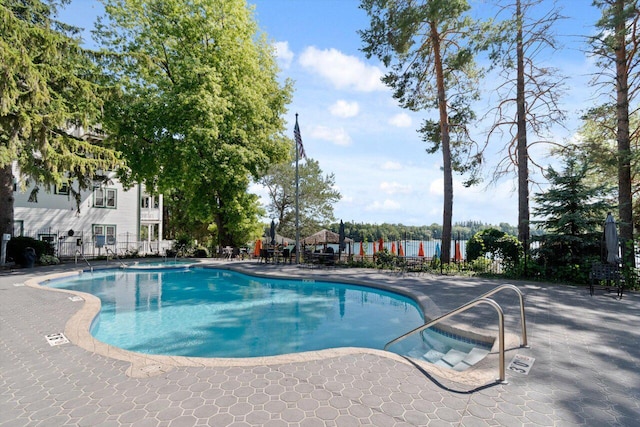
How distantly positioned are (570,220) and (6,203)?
23645 millimetres

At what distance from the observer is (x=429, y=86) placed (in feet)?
54.9

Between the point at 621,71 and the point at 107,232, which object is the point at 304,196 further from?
the point at 621,71

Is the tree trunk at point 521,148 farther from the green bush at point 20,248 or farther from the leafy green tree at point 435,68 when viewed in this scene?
the green bush at point 20,248

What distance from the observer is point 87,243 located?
72.6ft

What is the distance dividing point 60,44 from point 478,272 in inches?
754

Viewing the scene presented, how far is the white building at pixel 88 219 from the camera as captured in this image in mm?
20062

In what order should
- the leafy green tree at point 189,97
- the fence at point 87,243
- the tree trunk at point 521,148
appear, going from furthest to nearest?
the fence at point 87,243 → the leafy green tree at point 189,97 → the tree trunk at point 521,148

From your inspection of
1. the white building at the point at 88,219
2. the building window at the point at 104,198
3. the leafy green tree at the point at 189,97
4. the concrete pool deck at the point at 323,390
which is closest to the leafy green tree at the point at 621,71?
the concrete pool deck at the point at 323,390

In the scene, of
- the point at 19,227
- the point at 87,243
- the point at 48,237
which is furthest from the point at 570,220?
the point at 19,227

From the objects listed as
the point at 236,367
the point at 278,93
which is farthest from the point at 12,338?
the point at 278,93

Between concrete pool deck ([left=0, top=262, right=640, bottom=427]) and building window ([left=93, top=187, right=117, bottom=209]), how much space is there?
68.1ft

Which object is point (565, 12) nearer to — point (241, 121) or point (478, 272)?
point (478, 272)

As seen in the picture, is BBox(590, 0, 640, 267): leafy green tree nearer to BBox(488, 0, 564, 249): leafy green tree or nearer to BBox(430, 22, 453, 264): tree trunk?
BBox(488, 0, 564, 249): leafy green tree

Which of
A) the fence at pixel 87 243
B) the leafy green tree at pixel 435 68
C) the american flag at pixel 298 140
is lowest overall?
the fence at pixel 87 243
